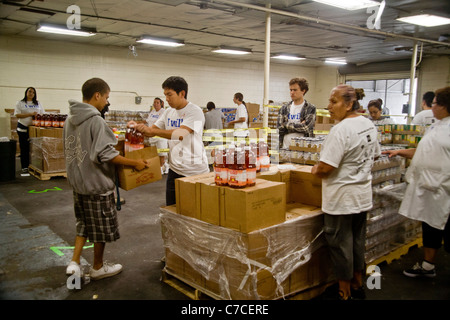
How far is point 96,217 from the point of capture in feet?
9.48

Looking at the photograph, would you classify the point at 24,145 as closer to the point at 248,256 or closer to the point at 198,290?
the point at 198,290

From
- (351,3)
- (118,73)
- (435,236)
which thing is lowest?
(435,236)

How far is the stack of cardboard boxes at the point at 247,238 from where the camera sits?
228 cm

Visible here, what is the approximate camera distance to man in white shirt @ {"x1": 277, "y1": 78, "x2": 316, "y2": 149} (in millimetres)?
3959

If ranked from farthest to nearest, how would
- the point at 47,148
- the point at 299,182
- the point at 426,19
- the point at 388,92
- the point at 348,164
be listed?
1. the point at 388,92
2. the point at 47,148
3. the point at 426,19
4. the point at 299,182
5. the point at 348,164

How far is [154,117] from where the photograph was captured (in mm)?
7742

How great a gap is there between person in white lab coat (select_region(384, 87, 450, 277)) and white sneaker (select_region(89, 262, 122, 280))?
8.80ft

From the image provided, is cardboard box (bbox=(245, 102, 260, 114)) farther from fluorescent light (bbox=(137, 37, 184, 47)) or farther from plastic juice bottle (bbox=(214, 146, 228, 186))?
plastic juice bottle (bbox=(214, 146, 228, 186))

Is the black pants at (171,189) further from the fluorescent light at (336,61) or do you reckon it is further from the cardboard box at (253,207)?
the fluorescent light at (336,61)

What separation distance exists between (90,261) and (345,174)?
2.57 meters

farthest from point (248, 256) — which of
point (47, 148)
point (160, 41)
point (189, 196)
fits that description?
point (160, 41)

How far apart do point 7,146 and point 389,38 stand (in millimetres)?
9354

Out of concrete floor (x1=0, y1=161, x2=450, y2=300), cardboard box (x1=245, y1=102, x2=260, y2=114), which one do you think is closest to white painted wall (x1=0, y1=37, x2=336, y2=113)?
cardboard box (x1=245, y1=102, x2=260, y2=114)

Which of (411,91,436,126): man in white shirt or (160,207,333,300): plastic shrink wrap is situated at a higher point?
(411,91,436,126): man in white shirt
